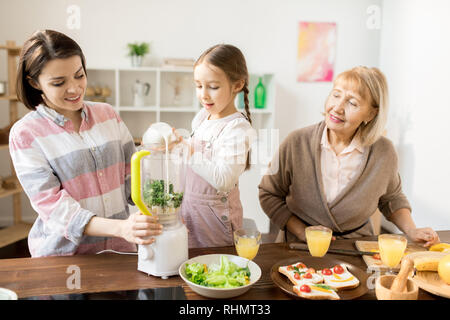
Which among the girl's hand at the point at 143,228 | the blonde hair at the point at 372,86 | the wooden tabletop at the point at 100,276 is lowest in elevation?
the wooden tabletop at the point at 100,276

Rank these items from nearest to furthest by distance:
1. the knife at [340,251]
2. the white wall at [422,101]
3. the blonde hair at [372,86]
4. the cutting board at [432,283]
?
the cutting board at [432,283], the knife at [340,251], the blonde hair at [372,86], the white wall at [422,101]

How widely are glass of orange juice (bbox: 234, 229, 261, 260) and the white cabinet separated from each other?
8.72 feet

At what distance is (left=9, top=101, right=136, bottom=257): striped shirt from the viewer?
1.33m

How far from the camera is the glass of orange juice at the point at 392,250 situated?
1.32 m

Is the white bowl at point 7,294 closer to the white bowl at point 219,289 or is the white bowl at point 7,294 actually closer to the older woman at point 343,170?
the white bowl at point 219,289

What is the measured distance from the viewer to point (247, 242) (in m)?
1.31

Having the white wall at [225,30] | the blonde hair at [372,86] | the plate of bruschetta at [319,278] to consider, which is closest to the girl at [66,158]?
the plate of bruschetta at [319,278]

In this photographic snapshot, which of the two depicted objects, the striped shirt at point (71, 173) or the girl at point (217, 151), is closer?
the striped shirt at point (71, 173)

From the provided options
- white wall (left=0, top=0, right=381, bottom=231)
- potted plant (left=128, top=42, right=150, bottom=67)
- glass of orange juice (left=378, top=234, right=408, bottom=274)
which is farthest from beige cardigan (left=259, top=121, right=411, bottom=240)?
potted plant (left=128, top=42, right=150, bottom=67)

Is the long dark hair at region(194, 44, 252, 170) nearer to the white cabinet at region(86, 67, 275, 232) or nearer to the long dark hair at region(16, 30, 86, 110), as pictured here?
the long dark hair at region(16, 30, 86, 110)

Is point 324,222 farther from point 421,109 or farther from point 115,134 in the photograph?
point 421,109

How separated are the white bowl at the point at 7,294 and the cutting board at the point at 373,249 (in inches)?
41.8

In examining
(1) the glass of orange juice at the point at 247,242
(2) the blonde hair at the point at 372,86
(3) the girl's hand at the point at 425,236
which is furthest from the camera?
(2) the blonde hair at the point at 372,86
